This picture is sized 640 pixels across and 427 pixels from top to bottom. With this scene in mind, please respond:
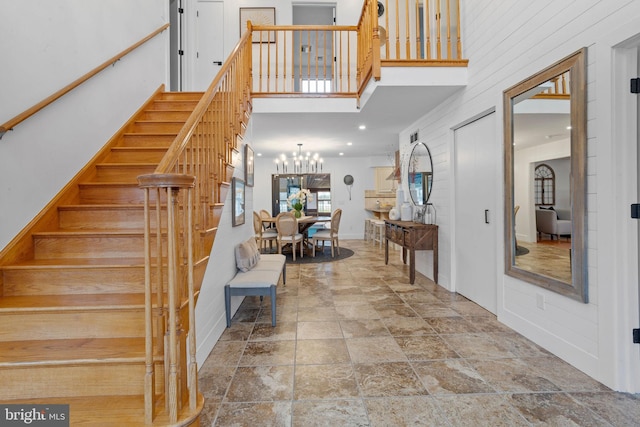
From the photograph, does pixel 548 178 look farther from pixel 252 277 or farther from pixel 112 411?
pixel 112 411

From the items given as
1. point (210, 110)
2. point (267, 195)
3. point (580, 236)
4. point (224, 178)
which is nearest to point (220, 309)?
point (224, 178)

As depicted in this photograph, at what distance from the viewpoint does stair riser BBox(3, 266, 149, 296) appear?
1.84 meters

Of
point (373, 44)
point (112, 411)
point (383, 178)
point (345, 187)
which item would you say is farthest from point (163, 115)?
point (383, 178)

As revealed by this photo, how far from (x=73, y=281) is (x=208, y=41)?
208 inches

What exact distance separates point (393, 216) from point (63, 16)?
15.6 ft

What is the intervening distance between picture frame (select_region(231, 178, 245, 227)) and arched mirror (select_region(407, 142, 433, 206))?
275 centimetres

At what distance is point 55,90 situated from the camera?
238cm

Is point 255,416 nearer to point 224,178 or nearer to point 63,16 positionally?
point 224,178

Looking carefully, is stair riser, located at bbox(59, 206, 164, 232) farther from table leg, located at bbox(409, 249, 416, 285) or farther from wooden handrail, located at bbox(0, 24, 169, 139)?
table leg, located at bbox(409, 249, 416, 285)

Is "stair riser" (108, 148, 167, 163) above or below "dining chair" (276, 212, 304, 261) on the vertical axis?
above

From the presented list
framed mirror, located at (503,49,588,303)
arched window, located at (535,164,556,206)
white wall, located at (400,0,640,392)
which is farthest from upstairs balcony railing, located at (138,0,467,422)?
arched window, located at (535,164,556,206)

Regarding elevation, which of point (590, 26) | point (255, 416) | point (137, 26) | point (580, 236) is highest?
point (137, 26)

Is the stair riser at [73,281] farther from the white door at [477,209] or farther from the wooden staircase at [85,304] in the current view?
the white door at [477,209]

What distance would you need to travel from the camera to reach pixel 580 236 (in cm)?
201
